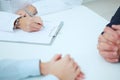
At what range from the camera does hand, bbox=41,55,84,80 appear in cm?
78

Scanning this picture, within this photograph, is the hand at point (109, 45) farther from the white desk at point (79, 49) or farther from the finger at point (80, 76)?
the finger at point (80, 76)

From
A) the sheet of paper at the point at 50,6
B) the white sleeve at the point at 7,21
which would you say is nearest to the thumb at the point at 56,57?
the white sleeve at the point at 7,21

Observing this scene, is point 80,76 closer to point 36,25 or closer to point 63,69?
point 63,69

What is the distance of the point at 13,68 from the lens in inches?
32.6

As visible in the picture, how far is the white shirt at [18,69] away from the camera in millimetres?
805

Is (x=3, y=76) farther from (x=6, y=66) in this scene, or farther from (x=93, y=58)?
(x=93, y=58)

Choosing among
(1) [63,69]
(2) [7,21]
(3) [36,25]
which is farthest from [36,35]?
(1) [63,69]

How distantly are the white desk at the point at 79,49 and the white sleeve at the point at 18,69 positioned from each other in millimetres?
75

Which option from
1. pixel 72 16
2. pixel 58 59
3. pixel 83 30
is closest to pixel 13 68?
pixel 58 59

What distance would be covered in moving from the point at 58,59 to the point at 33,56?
5.0 inches

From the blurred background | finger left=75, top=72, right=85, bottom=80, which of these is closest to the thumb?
finger left=75, top=72, right=85, bottom=80

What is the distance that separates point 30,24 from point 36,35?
0.30ft

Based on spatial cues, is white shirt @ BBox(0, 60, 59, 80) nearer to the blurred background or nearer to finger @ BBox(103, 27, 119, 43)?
finger @ BBox(103, 27, 119, 43)

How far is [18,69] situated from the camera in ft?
2.71
